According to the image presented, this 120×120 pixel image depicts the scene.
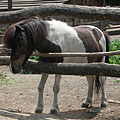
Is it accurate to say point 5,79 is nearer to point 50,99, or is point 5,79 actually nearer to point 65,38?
point 50,99

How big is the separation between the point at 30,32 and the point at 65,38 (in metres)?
0.97

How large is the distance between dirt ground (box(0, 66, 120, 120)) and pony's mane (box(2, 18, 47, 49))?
1172 mm

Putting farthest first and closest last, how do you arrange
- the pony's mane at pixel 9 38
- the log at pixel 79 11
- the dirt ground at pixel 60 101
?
1. the dirt ground at pixel 60 101
2. the pony's mane at pixel 9 38
3. the log at pixel 79 11

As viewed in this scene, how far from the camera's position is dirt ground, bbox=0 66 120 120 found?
263 inches

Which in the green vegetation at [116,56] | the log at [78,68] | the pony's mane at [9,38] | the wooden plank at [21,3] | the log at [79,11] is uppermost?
the log at [79,11]

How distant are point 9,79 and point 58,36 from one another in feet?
10.5

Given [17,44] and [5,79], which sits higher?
[17,44]

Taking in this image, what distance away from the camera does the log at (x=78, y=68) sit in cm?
567

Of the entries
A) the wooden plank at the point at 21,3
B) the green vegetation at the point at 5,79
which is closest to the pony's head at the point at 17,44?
the green vegetation at the point at 5,79

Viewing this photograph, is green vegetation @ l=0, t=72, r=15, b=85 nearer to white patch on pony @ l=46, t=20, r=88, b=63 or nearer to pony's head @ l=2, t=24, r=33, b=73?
white patch on pony @ l=46, t=20, r=88, b=63

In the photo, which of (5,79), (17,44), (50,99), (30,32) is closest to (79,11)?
(30,32)

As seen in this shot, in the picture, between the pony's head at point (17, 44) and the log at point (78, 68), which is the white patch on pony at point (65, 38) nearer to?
the pony's head at point (17, 44)

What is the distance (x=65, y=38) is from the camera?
720 centimetres

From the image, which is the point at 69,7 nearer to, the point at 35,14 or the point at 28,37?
the point at 35,14
